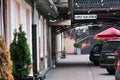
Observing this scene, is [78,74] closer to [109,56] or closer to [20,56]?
[109,56]

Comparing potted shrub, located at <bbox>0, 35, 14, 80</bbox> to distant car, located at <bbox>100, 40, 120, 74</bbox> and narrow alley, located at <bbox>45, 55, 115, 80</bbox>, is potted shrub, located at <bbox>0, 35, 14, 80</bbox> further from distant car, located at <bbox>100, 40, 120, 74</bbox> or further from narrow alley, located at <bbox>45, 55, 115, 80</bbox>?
distant car, located at <bbox>100, 40, 120, 74</bbox>

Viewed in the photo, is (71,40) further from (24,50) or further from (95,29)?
(24,50)

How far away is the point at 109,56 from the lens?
22.3 meters

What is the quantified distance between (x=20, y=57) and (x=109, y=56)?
11.5 m

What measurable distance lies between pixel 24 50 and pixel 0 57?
309 centimetres

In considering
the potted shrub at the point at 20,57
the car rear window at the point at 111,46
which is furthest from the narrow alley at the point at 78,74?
the potted shrub at the point at 20,57

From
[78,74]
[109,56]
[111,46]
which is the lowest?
[78,74]

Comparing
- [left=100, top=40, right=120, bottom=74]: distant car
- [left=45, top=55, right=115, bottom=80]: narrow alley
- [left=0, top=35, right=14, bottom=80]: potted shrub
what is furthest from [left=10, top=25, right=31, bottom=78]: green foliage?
[left=100, top=40, right=120, bottom=74]: distant car

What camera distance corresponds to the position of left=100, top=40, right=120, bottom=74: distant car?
22100mm

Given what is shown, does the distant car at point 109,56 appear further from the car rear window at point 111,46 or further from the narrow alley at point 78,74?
the narrow alley at point 78,74

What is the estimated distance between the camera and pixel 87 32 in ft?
239

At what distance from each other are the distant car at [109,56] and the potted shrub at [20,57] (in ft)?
35.7

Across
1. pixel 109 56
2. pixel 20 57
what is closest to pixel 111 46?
pixel 109 56

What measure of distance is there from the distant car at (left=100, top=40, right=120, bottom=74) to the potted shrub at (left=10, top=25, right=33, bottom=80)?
10867 mm
